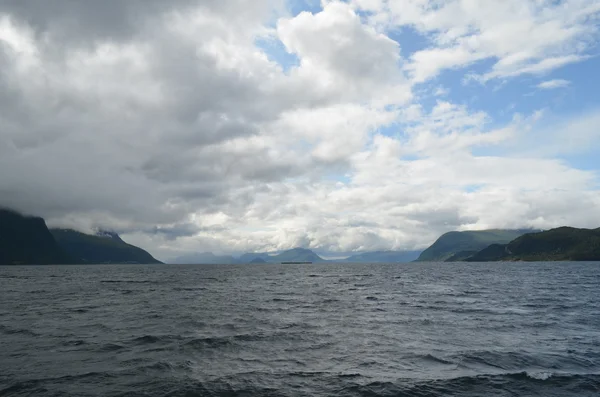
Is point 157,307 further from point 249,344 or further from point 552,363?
point 552,363

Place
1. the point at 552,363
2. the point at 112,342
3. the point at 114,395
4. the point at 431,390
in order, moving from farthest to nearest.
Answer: the point at 112,342
the point at 552,363
the point at 431,390
the point at 114,395

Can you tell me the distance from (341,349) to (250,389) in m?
11.6

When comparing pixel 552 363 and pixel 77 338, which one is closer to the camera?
pixel 552 363

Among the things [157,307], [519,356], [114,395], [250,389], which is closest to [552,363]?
Answer: [519,356]

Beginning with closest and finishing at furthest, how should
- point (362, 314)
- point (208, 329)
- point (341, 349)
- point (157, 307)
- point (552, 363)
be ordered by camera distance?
point (552, 363), point (341, 349), point (208, 329), point (362, 314), point (157, 307)

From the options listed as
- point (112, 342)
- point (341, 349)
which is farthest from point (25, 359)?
point (341, 349)

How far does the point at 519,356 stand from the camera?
28.7 m

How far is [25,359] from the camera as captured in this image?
27375 mm

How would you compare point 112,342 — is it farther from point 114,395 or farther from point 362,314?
point 362,314

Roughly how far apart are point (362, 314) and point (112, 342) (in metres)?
30.8

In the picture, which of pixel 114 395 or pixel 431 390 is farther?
pixel 431 390

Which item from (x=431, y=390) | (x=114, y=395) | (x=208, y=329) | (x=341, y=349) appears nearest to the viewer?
(x=114, y=395)

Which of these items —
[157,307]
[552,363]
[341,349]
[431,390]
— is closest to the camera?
[431,390]

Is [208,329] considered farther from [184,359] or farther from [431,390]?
[431,390]
